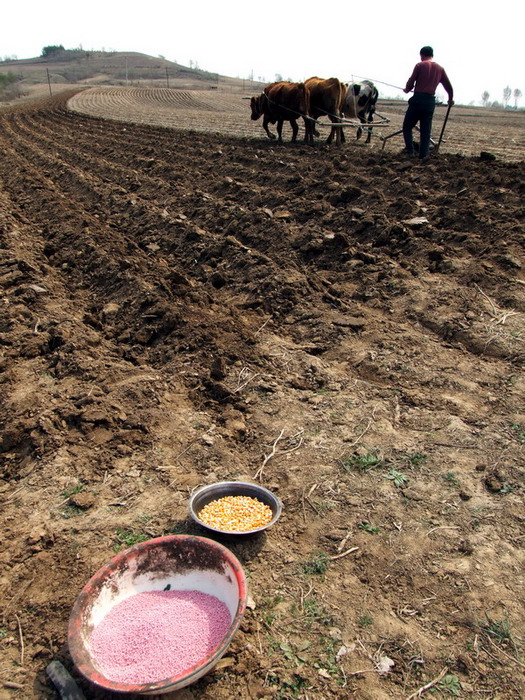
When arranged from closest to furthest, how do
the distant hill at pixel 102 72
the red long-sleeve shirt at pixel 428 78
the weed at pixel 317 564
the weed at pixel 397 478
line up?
1. the weed at pixel 317 564
2. the weed at pixel 397 478
3. the red long-sleeve shirt at pixel 428 78
4. the distant hill at pixel 102 72

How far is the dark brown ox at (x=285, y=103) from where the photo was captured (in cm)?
1366

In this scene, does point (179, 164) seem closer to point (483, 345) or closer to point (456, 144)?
point (456, 144)

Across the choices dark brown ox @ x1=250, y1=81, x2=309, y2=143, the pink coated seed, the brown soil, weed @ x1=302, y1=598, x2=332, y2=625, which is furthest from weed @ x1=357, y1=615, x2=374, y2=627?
dark brown ox @ x1=250, y1=81, x2=309, y2=143

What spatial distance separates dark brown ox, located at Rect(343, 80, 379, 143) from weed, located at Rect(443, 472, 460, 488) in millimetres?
12655

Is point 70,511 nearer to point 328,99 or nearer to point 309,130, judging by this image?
point 309,130

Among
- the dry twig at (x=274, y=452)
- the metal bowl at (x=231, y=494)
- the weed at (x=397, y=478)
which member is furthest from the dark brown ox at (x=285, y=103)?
the metal bowl at (x=231, y=494)

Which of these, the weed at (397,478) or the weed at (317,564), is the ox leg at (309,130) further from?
the weed at (317,564)

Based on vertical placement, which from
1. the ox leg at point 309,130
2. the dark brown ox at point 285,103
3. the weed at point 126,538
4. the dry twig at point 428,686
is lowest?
the dry twig at point 428,686

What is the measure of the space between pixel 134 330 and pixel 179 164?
732cm

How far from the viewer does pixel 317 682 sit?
7.41 feet

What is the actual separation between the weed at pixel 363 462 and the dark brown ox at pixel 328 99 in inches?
460

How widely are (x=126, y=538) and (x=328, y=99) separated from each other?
13.3 meters

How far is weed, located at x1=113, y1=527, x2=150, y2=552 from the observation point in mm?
2918

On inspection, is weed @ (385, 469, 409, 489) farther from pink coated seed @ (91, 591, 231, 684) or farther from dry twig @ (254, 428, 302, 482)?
pink coated seed @ (91, 591, 231, 684)
